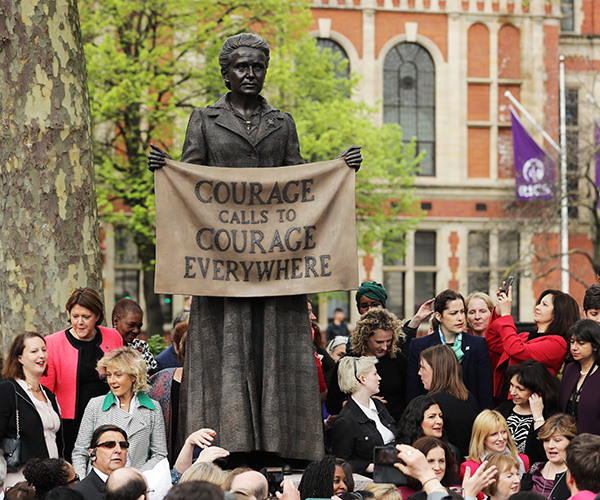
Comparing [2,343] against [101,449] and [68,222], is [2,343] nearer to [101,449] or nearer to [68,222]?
[68,222]

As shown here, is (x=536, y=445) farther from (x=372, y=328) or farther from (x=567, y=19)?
(x=567, y=19)

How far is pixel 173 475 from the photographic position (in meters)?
5.73

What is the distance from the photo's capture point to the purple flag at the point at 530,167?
29328 millimetres

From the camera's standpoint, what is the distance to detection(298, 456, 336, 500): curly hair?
211 inches

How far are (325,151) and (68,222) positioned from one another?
1561 cm

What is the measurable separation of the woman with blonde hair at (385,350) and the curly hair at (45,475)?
8.10ft

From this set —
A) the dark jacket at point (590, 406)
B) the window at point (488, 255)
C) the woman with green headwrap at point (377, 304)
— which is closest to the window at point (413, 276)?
the window at point (488, 255)

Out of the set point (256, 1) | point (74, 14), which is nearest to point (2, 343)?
point (74, 14)

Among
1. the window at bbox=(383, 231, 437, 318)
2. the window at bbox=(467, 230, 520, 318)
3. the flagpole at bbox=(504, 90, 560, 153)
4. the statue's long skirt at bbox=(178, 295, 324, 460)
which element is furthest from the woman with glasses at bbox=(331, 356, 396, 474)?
the window at bbox=(383, 231, 437, 318)

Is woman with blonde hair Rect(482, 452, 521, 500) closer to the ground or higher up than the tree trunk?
closer to the ground

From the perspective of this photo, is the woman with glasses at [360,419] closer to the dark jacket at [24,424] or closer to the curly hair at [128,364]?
the curly hair at [128,364]

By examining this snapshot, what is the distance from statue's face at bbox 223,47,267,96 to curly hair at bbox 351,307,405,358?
7.59 feet

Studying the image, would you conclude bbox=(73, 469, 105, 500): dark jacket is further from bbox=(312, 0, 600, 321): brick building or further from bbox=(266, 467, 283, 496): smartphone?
bbox=(312, 0, 600, 321): brick building

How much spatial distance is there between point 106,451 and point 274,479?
0.98 meters
